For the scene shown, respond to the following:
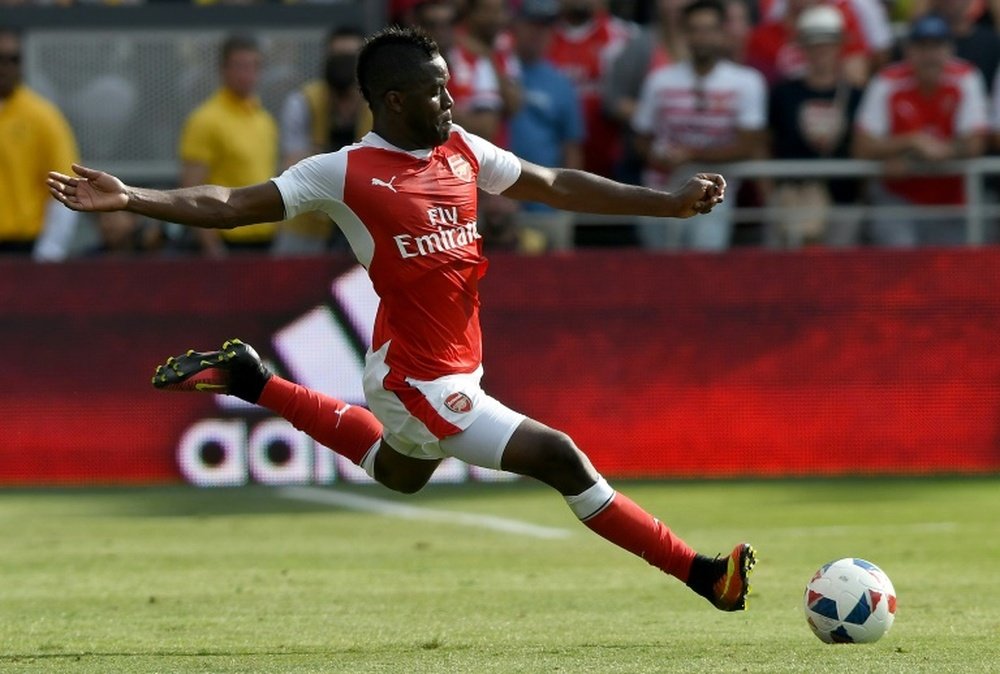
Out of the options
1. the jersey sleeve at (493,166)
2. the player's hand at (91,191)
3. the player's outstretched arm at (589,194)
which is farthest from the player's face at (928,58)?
the player's hand at (91,191)

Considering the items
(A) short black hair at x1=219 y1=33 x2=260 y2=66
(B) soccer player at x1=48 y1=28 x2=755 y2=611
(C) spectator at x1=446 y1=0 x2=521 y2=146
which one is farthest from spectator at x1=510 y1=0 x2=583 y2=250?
(B) soccer player at x1=48 y1=28 x2=755 y2=611

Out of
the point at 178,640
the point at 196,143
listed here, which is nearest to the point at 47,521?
the point at 196,143

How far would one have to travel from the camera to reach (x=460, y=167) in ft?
25.8

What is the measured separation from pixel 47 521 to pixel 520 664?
6020 millimetres

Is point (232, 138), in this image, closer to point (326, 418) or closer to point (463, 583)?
point (463, 583)

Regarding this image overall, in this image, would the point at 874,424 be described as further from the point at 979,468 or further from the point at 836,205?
the point at 836,205

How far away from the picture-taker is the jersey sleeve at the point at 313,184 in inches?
296

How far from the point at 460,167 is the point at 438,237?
0.36m

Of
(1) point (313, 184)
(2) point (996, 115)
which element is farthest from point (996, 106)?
(1) point (313, 184)

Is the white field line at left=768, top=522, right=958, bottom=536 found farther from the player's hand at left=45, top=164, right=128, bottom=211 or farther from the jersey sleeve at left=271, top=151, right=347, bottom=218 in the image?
the player's hand at left=45, top=164, right=128, bottom=211

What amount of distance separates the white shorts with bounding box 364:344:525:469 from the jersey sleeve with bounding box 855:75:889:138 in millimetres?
7509

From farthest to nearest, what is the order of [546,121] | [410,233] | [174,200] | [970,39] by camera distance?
[970,39] → [546,121] → [410,233] → [174,200]

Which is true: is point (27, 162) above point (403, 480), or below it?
above

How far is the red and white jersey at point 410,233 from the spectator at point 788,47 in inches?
315
